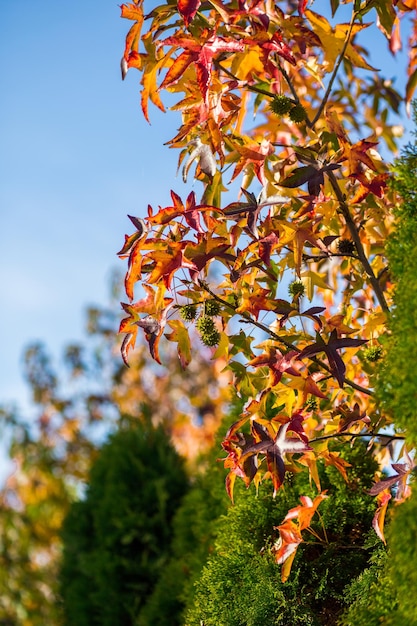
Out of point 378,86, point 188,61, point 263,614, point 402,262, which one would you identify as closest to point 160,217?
point 188,61

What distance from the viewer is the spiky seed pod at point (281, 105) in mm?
1895

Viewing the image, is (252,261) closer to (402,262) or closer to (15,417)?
(402,262)

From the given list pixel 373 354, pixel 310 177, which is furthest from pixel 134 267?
pixel 373 354

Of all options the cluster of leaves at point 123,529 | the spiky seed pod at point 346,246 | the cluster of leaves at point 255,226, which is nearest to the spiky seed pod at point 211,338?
the cluster of leaves at point 255,226

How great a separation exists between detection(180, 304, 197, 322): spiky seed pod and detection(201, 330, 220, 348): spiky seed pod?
0.05m

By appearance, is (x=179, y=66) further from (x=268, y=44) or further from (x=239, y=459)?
(x=239, y=459)

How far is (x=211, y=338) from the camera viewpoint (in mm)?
1853

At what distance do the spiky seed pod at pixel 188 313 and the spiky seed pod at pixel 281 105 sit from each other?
22.0 inches

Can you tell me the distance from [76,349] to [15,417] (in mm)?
1101

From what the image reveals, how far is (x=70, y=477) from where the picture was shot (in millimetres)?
8797

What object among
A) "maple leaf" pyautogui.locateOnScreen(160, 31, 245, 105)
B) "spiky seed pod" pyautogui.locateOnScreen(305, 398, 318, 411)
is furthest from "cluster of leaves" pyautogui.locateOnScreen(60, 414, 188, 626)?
"maple leaf" pyautogui.locateOnScreen(160, 31, 245, 105)

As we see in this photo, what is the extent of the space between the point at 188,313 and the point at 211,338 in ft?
0.29

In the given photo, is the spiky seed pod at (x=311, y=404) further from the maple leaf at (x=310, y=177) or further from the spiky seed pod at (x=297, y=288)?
the maple leaf at (x=310, y=177)

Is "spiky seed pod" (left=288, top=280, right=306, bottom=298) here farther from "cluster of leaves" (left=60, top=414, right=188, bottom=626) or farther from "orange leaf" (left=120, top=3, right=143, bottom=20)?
"cluster of leaves" (left=60, top=414, right=188, bottom=626)
